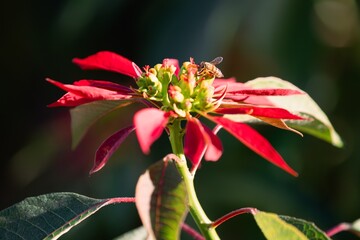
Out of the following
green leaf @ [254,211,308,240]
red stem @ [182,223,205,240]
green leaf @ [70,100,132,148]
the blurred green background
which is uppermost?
green leaf @ [70,100,132,148]

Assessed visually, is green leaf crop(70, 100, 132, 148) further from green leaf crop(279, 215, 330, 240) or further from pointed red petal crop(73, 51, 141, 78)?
green leaf crop(279, 215, 330, 240)

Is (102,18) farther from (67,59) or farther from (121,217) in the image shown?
(121,217)

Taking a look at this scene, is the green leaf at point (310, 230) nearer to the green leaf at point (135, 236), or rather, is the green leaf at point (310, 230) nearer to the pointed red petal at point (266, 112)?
the pointed red petal at point (266, 112)

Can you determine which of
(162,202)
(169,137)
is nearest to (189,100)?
(169,137)

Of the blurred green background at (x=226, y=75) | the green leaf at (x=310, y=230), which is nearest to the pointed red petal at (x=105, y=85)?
the green leaf at (x=310, y=230)

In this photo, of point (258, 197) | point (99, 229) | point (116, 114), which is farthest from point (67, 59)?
point (258, 197)

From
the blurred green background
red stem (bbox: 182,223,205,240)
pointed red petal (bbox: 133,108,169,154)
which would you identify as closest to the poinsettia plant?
pointed red petal (bbox: 133,108,169,154)

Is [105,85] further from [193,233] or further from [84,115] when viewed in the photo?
[193,233]

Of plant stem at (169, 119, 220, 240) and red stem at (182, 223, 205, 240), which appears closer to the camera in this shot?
plant stem at (169, 119, 220, 240)
